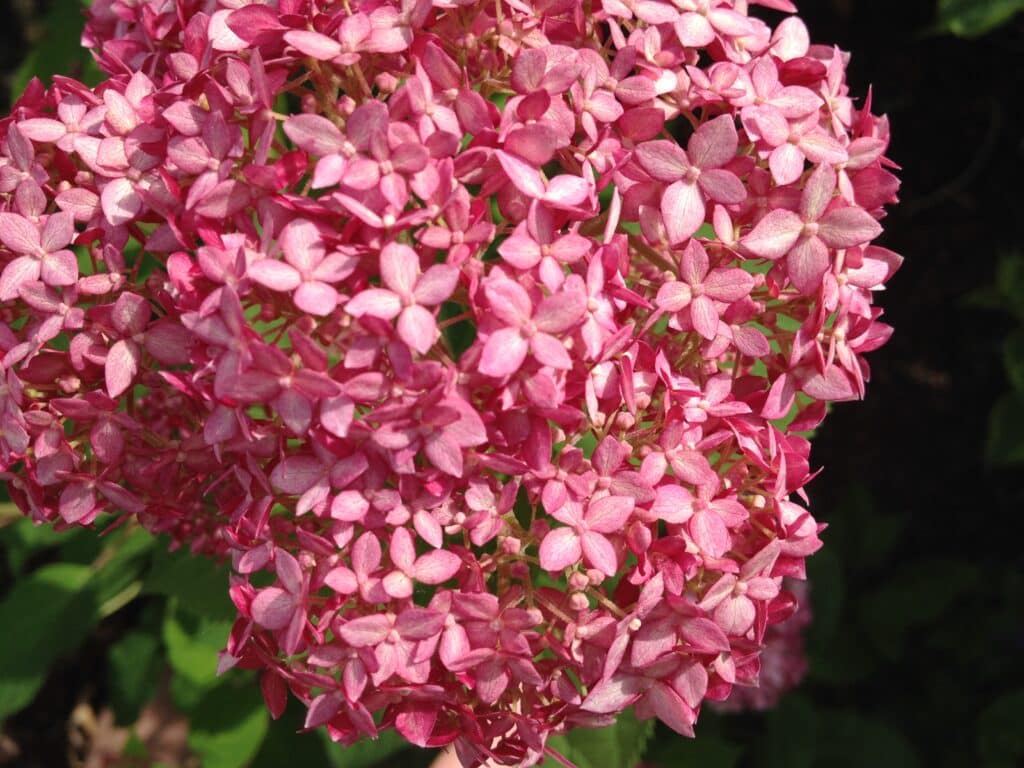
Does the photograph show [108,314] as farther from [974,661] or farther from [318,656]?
[974,661]

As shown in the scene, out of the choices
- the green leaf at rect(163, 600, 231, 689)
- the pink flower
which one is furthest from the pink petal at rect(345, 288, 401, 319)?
the green leaf at rect(163, 600, 231, 689)

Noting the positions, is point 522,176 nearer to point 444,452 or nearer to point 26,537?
point 444,452

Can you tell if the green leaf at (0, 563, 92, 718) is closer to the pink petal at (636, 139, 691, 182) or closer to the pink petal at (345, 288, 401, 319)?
the pink petal at (345, 288, 401, 319)

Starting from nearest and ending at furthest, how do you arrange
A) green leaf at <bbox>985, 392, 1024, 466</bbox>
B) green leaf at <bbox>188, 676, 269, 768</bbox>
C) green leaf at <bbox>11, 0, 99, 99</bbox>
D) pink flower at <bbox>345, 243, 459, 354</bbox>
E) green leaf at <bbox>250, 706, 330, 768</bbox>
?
pink flower at <bbox>345, 243, 459, 354</bbox> < green leaf at <bbox>188, 676, 269, 768</bbox> < green leaf at <bbox>11, 0, 99, 99</bbox> < green leaf at <bbox>250, 706, 330, 768</bbox> < green leaf at <bbox>985, 392, 1024, 466</bbox>

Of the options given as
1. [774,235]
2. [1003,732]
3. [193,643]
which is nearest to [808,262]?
[774,235]

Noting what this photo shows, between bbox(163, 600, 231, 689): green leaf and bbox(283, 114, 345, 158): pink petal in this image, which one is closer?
bbox(283, 114, 345, 158): pink petal

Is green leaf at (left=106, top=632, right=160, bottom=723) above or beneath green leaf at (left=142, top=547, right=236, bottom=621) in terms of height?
beneath
